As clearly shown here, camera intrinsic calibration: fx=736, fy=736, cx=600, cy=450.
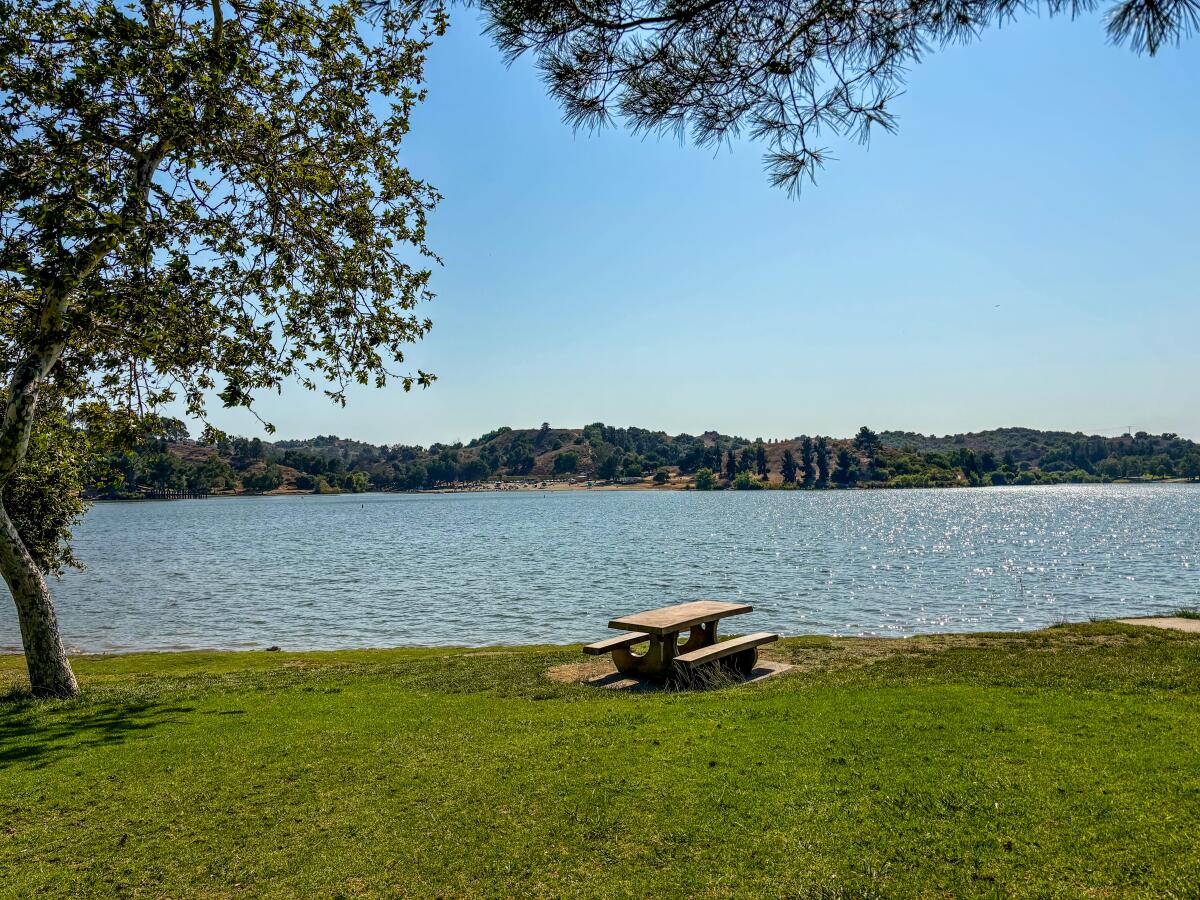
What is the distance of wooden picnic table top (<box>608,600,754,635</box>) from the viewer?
13266 millimetres

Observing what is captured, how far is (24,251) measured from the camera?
356 inches

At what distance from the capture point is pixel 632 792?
7.12 metres

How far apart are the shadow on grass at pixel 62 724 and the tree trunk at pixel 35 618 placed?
0.42 metres

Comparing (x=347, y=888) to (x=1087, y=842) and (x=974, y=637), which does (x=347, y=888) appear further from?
(x=974, y=637)

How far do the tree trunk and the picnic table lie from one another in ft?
29.7

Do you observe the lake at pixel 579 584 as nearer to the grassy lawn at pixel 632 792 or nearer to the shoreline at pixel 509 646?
the shoreline at pixel 509 646

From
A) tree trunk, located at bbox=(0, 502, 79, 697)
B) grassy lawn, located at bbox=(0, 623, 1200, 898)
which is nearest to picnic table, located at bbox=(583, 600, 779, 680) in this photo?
grassy lawn, located at bbox=(0, 623, 1200, 898)

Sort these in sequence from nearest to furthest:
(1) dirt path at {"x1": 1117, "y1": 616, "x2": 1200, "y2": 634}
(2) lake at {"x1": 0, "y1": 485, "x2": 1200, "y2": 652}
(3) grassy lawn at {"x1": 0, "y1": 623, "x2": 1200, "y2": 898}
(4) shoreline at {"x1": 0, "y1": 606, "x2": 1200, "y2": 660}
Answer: (3) grassy lawn at {"x1": 0, "y1": 623, "x2": 1200, "y2": 898} → (1) dirt path at {"x1": 1117, "y1": 616, "x2": 1200, "y2": 634} → (4) shoreline at {"x1": 0, "y1": 606, "x2": 1200, "y2": 660} → (2) lake at {"x1": 0, "y1": 485, "x2": 1200, "y2": 652}

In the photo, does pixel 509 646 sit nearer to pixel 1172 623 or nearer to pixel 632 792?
pixel 632 792

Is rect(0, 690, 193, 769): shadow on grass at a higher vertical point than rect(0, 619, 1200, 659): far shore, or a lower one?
higher

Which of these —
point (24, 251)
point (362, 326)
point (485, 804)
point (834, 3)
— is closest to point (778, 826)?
point (485, 804)

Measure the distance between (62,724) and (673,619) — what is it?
9738 mm

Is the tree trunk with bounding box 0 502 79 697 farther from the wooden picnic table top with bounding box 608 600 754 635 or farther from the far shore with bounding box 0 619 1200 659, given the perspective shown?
the far shore with bounding box 0 619 1200 659

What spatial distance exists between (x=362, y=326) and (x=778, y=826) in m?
9.63
